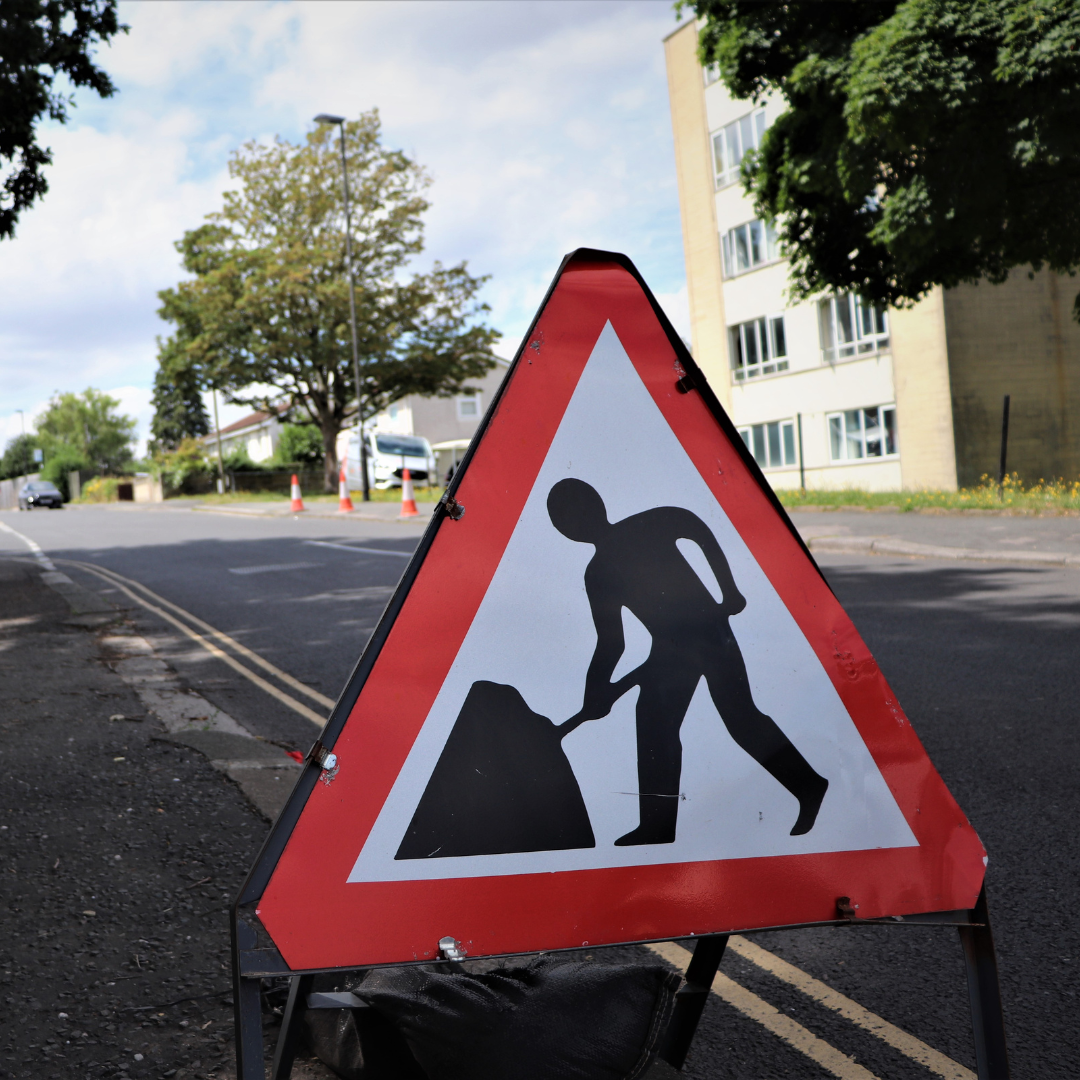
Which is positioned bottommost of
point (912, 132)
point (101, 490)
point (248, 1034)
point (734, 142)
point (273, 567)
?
point (273, 567)

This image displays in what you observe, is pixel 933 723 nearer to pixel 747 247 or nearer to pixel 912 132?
pixel 912 132

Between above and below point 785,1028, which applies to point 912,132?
above

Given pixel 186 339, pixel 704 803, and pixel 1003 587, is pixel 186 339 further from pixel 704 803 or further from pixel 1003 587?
pixel 704 803

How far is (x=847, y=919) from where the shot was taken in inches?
64.4

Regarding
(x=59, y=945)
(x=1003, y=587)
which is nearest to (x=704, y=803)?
(x=59, y=945)

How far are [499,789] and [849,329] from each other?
2906 cm

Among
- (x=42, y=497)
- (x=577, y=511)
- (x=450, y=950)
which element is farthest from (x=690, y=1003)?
(x=42, y=497)

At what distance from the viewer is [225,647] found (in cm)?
797

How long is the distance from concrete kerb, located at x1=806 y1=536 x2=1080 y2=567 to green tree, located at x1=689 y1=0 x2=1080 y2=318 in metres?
4.97

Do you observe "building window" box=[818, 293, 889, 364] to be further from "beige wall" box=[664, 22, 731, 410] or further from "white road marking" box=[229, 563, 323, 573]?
"white road marking" box=[229, 563, 323, 573]

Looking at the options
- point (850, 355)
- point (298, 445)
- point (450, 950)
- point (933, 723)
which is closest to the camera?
point (450, 950)

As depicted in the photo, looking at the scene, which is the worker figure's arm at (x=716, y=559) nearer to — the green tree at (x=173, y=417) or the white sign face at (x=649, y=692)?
the white sign face at (x=649, y=692)

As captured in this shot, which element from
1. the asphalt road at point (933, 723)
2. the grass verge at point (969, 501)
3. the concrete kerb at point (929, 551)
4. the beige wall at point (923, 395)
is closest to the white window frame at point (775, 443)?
the beige wall at point (923, 395)

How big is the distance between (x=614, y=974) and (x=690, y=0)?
1741 centimetres
